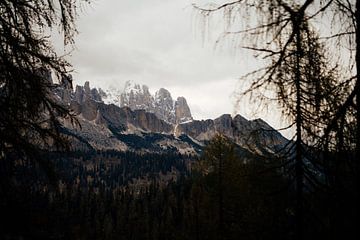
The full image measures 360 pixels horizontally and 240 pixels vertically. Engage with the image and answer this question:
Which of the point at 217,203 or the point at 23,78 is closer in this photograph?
the point at 23,78

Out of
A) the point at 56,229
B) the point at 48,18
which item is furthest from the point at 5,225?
the point at 48,18

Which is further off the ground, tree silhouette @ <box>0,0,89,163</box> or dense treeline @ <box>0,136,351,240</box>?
tree silhouette @ <box>0,0,89,163</box>

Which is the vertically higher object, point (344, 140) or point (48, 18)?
point (48, 18)

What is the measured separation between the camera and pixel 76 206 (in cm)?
10062

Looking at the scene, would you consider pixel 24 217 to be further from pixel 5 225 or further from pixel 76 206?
pixel 76 206

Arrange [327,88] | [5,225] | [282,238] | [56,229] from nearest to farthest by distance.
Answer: [327,88]
[5,225]
[56,229]
[282,238]

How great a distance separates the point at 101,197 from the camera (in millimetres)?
107438

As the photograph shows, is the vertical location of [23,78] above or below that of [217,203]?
above

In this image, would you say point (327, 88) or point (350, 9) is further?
point (327, 88)

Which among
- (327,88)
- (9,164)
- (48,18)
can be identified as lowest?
(9,164)

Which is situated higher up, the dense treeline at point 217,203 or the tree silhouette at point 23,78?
the tree silhouette at point 23,78

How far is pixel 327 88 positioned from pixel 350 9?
76 centimetres

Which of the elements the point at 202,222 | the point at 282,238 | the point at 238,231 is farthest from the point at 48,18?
the point at 202,222

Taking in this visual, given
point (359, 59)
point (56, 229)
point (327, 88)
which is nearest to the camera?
point (359, 59)
